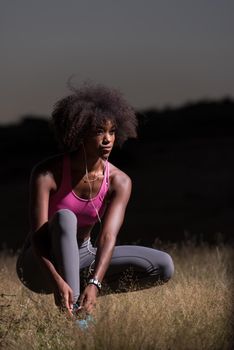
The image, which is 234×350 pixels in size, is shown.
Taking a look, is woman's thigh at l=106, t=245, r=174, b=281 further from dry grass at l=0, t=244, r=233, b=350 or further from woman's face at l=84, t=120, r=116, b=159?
woman's face at l=84, t=120, r=116, b=159

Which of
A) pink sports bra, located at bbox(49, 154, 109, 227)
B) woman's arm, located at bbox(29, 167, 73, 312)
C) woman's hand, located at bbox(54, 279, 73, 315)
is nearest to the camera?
woman's hand, located at bbox(54, 279, 73, 315)

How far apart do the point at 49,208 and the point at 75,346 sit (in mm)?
984

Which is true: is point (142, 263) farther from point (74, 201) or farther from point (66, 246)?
point (66, 246)

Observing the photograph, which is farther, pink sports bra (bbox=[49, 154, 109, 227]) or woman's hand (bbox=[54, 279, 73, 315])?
pink sports bra (bbox=[49, 154, 109, 227])

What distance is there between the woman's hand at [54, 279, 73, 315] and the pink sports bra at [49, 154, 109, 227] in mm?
479

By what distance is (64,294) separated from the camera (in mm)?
4816

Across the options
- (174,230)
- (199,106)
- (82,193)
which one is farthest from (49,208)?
(199,106)

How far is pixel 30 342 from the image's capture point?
15.2 ft

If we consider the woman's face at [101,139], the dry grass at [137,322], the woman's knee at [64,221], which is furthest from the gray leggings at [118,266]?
the woman's face at [101,139]

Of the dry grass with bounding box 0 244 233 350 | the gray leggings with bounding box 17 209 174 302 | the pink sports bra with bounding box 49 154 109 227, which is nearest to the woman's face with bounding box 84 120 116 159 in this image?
the pink sports bra with bounding box 49 154 109 227

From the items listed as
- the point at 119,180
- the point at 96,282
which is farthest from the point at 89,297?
the point at 119,180

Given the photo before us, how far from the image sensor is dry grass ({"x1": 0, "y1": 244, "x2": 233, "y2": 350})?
448 centimetres

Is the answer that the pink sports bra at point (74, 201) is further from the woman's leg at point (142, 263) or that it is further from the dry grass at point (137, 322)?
the dry grass at point (137, 322)

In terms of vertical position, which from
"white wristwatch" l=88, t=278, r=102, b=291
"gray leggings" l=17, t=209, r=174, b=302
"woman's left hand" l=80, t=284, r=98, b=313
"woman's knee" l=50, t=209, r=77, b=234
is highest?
"woman's knee" l=50, t=209, r=77, b=234
